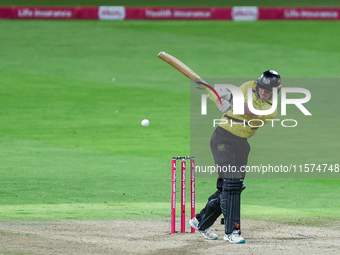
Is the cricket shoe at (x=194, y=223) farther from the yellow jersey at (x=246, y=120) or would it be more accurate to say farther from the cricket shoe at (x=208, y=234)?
the yellow jersey at (x=246, y=120)

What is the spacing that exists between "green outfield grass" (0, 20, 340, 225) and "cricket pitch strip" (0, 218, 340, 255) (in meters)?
0.60

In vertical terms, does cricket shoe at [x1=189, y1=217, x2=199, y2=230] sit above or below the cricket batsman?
below

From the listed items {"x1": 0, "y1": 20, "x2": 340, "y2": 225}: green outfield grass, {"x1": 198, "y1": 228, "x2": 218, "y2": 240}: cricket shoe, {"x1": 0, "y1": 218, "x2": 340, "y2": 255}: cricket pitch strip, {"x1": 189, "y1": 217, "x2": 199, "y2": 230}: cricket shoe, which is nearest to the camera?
{"x1": 0, "y1": 218, "x2": 340, "y2": 255}: cricket pitch strip

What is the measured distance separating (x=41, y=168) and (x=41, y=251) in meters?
6.06

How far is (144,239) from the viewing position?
26.7 ft

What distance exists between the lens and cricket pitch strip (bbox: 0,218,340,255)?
7562mm

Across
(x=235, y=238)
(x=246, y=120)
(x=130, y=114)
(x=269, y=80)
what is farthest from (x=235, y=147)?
(x=130, y=114)

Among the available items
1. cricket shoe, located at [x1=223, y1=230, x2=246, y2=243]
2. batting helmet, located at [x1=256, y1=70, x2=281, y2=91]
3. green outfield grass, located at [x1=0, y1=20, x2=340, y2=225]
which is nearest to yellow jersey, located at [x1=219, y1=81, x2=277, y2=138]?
batting helmet, located at [x1=256, y1=70, x2=281, y2=91]

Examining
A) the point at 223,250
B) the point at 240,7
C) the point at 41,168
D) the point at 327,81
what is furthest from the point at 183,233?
the point at 240,7

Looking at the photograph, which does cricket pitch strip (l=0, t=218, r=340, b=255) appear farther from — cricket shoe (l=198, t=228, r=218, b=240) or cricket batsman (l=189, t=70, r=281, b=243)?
cricket batsman (l=189, t=70, r=281, b=243)

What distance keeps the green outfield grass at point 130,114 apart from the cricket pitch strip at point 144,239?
1.98 ft

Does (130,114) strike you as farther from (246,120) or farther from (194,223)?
(246,120)

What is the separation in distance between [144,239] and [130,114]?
10.4m

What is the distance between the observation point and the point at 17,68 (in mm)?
22359
